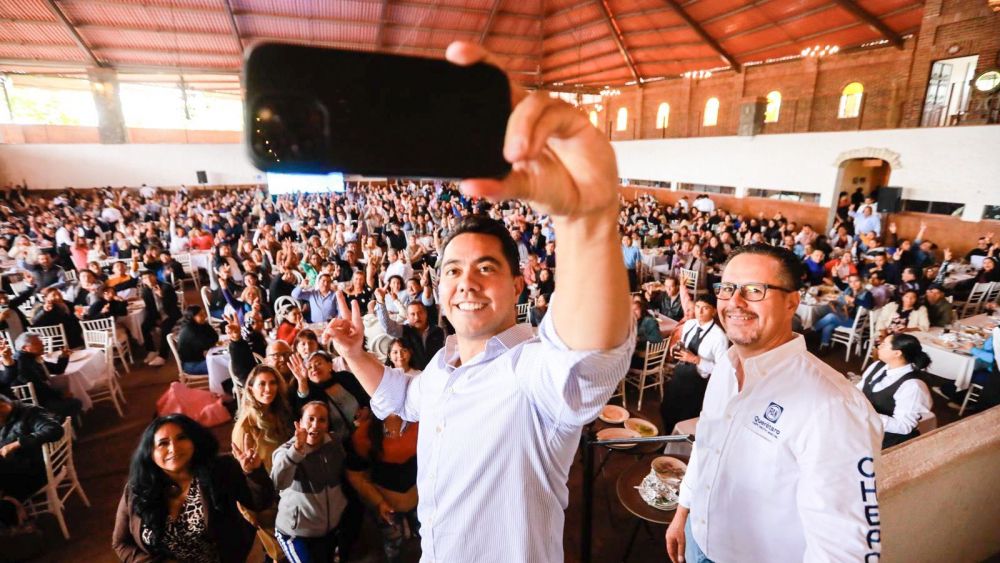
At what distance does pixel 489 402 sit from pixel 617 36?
19.8 meters

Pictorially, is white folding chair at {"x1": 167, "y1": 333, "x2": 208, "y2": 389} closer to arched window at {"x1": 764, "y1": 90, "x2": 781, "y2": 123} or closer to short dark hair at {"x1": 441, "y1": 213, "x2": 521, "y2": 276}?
short dark hair at {"x1": 441, "y1": 213, "x2": 521, "y2": 276}

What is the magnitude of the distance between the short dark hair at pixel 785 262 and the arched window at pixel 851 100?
55.0 ft

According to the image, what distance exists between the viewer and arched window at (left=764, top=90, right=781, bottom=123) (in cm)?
1617

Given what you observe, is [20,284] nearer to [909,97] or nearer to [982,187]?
[982,187]

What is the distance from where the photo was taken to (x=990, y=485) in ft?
7.09

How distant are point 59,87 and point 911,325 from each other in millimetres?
31251

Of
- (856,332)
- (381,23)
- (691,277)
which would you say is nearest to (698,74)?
(381,23)

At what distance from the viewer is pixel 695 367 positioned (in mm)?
3730

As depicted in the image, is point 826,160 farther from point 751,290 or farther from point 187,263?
point 187,263

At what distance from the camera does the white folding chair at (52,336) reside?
5.32 m

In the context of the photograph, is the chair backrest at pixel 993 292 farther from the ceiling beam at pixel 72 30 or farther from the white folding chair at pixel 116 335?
the ceiling beam at pixel 72 30

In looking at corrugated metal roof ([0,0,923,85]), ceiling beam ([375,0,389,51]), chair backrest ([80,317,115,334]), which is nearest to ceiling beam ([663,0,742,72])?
corrugated metal roof ([0,0,923,85])

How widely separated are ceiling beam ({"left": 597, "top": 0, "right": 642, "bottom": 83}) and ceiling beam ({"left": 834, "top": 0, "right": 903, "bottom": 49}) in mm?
7140

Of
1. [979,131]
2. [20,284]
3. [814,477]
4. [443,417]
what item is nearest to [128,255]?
[20,284]
